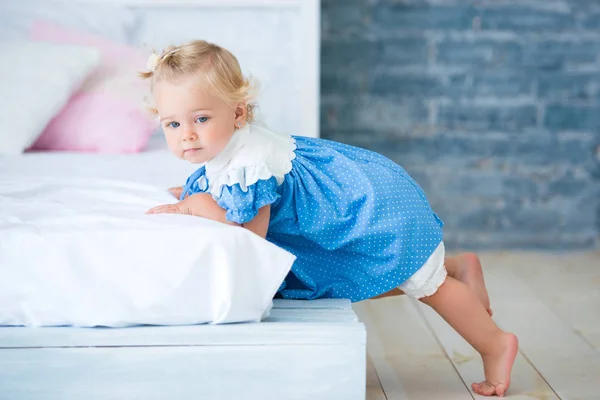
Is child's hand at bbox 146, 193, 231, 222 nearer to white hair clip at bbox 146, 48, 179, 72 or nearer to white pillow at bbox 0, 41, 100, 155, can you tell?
white hair clip at bbox 146, 48, 179, 72

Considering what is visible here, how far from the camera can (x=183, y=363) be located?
52.1 inches

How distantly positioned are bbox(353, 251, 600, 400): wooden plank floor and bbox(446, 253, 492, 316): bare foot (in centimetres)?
19

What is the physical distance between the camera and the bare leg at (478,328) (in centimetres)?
168

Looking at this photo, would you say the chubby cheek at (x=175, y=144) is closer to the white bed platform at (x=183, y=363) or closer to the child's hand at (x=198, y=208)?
the child's hand at (x=198, y=208)

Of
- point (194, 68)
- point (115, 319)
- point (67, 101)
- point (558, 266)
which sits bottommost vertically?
point (558, 266)

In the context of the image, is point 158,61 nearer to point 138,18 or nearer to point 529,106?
point 138,18

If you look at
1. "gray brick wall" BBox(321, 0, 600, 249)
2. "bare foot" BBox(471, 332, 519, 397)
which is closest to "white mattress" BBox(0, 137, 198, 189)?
"bare foot" BBox(471, 332, 519, 397)

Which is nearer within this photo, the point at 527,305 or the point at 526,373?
the point at 526,373

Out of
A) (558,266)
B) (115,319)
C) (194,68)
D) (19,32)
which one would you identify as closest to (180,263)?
(115,319)

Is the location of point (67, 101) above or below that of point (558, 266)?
above

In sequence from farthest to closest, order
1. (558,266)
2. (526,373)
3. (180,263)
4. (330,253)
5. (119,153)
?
(558,266), (119,153), (526,373), (330,253), (180,263)

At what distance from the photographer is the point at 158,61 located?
62.0 inches

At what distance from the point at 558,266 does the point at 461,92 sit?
0.73 meters

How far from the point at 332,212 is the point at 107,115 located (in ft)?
3.82
